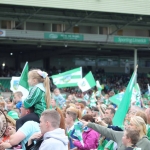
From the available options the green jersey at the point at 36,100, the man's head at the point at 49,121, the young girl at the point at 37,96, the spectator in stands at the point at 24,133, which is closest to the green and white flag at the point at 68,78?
the young girl at the point at 37,96

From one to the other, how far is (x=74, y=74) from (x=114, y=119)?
8.85 m

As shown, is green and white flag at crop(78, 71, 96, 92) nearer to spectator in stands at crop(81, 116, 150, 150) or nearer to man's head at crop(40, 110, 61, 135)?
spectator in stands at crop(81, 116, 150, 150)

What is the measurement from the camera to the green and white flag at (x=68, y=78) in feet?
53.0

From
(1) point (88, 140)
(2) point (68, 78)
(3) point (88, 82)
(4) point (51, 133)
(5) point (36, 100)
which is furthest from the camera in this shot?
(3) point (88, 82)

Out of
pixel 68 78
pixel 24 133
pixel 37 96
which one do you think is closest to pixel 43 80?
pixel 37 96

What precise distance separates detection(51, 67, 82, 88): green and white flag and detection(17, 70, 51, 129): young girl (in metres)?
9.55

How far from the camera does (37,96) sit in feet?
20.5

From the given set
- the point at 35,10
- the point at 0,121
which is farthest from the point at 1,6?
the point at 0,121

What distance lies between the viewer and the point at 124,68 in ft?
164

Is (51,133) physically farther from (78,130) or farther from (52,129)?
(78,130)

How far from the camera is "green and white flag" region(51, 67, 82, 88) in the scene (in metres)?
16.2

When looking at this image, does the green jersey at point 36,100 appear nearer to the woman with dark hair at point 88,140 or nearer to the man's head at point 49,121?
the man's head at point 49,121

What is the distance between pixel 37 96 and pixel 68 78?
33.9ft

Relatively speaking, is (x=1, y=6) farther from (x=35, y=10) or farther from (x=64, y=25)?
(x=64, y=25)
